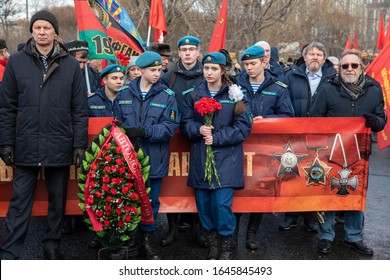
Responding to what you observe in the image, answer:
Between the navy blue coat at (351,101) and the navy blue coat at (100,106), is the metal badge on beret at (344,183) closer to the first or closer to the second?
the navy blue coat at (351,101)

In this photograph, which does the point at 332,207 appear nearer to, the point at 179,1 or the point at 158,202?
the point at 158,202

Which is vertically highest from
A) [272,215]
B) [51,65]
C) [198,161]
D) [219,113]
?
[51,65]

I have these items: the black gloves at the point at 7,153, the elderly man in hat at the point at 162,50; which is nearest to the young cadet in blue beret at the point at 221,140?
the black gloves at the point at 7,153

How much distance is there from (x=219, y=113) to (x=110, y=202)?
1.31m

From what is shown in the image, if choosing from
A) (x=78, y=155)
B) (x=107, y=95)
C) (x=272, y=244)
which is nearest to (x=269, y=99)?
(x=272, y=244)

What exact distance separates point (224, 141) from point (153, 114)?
Result: 72 cm

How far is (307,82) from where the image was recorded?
6148 mm

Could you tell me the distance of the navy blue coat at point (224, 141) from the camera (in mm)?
4684

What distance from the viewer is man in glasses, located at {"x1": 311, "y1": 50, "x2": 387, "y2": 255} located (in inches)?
205

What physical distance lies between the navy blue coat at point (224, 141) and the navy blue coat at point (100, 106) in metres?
0.97

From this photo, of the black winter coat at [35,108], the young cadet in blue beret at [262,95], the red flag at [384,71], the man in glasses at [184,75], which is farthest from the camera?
the red flag at [384,71]

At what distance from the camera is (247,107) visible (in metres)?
4.83

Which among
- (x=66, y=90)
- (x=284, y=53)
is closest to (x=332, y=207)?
(x=66, y=90)

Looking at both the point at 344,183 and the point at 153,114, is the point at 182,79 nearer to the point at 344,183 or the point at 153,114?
the point at 153,114
